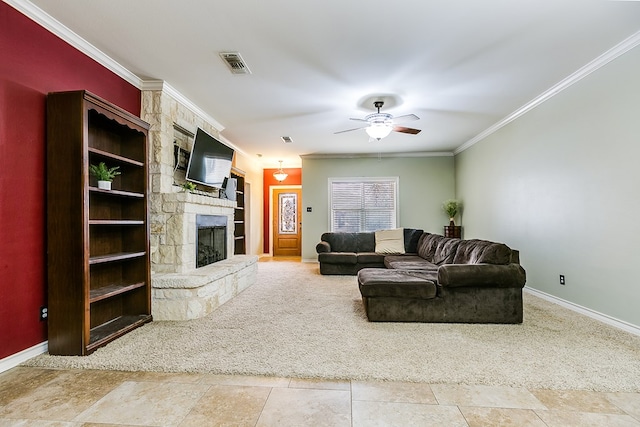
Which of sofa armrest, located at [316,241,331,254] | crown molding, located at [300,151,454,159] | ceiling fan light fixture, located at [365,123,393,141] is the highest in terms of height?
crown molding, located at [300,151,454,159]

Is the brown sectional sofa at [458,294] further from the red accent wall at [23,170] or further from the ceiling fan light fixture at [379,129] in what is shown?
the red accent wall at [23,170]

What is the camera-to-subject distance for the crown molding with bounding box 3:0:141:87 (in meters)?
2.36

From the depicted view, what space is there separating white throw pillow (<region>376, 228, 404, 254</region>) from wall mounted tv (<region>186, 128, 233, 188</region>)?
3279 millimetres

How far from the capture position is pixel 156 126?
3699 mm

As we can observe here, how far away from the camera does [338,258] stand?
238 inches

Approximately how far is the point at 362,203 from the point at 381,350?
5.48 m

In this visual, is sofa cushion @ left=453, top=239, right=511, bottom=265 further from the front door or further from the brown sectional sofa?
the front door

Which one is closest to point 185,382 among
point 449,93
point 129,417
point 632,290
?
point 129,417

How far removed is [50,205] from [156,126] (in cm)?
152

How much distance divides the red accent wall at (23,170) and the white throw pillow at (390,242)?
205 inches

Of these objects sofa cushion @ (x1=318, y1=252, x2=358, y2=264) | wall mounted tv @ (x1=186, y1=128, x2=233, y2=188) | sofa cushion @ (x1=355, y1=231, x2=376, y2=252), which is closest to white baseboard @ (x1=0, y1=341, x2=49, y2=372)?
wall mounted tv @ (x1=186, y1=128, x2=233, y2=188)

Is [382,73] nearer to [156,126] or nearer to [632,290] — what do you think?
[156,126]

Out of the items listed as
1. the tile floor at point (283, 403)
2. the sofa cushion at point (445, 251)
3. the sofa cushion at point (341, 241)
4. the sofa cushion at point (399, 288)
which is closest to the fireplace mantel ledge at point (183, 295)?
the tile floor at point (283, 403)

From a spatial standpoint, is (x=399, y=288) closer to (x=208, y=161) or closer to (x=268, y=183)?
(x=208, y=161)
